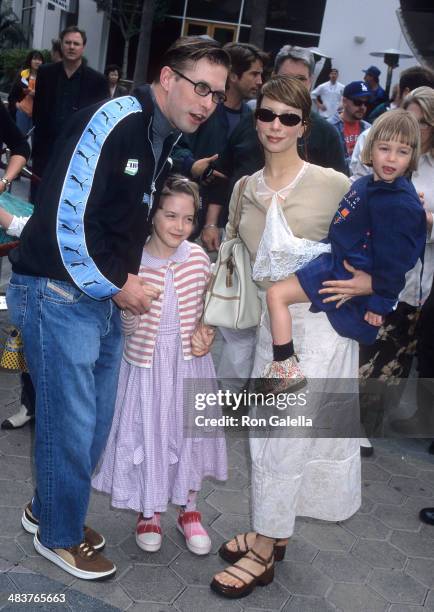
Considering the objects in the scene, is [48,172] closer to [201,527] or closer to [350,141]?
[201,527]

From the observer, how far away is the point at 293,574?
3.52 m

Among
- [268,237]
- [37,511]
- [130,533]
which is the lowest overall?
[130,533]

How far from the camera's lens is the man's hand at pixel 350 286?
9.87 ft

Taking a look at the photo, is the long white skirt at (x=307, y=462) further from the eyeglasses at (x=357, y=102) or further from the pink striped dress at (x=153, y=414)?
the eyeglasses at (x=357, y=102)

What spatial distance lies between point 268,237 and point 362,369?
1.91m

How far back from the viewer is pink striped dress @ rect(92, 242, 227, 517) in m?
3.42

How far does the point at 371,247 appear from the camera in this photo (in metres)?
2.98

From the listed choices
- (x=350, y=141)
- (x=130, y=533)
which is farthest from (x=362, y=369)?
(x=350, y=141)

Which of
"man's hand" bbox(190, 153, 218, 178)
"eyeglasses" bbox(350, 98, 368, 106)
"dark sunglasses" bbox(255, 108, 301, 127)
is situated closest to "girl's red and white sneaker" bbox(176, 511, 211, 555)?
"dark sunglasses" bbox(255, 108, 301, 127)

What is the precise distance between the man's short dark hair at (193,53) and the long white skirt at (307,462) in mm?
1067

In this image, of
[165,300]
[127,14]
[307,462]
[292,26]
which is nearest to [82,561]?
[307,462]

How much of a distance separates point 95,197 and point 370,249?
1106mm

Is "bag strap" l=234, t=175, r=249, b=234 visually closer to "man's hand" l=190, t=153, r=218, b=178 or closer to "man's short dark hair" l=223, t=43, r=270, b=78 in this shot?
"man's hand" l=190, t=153, r=218, b=178

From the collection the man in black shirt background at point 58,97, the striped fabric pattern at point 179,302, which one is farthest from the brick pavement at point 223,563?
the man in black shirt background at point 58,97
